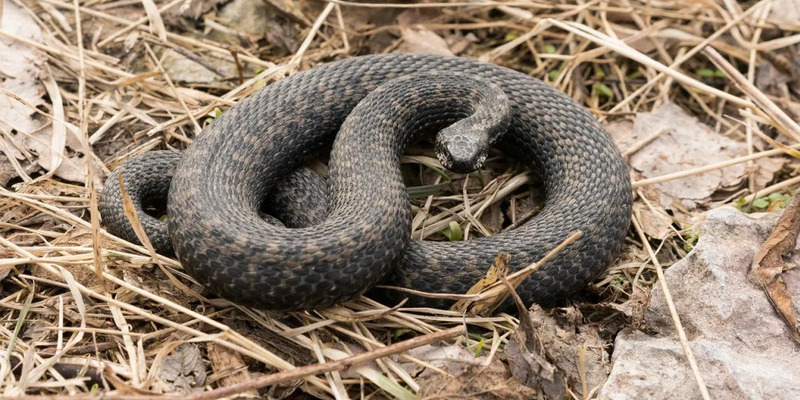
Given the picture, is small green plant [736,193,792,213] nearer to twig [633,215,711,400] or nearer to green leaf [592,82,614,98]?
twig [633,215,711,400]

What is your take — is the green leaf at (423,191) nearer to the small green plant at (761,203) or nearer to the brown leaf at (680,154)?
the brown leaf at (680,154)

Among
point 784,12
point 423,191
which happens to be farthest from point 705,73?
point 423,191

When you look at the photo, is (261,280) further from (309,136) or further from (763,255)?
(763,255)

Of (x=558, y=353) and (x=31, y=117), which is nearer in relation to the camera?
(x=558, y=353)

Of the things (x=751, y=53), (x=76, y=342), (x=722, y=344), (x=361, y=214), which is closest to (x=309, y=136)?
(x=361, y=214)

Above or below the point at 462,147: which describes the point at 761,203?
below

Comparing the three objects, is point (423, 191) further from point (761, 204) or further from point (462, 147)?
point (761, 204)

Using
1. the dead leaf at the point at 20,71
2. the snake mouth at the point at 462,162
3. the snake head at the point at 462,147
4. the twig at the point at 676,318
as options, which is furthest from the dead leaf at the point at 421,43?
the dead leaf at the point at 20,71
